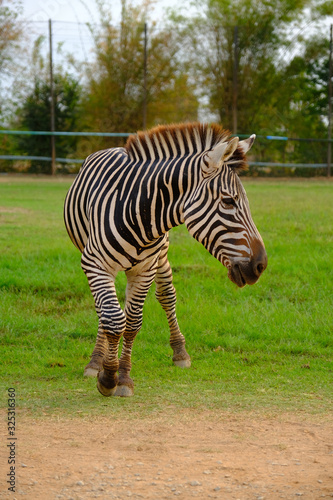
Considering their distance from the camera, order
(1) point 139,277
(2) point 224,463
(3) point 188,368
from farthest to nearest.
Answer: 1. (3) point 188,368
2. (1) point 139,277
3. (2) point 224,463

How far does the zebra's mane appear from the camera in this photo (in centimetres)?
441

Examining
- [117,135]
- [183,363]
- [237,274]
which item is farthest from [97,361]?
[117,135]

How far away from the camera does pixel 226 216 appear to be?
13.6 ft

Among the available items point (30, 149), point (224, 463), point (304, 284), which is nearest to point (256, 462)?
point (224, 463)

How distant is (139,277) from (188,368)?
1178 mm

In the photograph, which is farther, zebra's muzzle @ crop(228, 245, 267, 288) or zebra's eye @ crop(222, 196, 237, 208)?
zebra's eye @ crop(222, 196, 237, 208)

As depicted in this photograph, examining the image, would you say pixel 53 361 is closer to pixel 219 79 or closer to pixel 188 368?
pixel 188 368

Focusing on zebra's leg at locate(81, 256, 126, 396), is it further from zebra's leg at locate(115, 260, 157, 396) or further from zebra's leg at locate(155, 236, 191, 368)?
zebra's leg at locate(155, 236, 191, 368)

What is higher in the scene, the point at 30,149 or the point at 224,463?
the point at 30,149

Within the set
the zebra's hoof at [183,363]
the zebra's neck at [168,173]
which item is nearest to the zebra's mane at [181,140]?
the zebra's neck at [168,173]

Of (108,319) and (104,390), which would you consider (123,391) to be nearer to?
(104,390)

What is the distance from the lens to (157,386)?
16.4 feet

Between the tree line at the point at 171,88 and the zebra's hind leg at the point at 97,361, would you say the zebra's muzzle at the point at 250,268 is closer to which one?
the zebra's hind leg at the point at 97,361

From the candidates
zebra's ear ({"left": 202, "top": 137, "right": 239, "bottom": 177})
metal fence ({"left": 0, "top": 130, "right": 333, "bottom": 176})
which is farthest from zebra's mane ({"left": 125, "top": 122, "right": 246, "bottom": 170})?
metal fence ({"left": 0, "top": 130, "right": 333, "bottom": 176})
